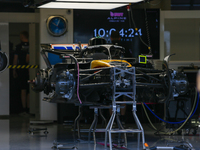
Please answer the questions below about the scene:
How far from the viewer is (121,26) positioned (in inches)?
380

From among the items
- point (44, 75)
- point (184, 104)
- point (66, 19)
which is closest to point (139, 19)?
point (66, 19)

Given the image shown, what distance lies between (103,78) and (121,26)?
155 inches

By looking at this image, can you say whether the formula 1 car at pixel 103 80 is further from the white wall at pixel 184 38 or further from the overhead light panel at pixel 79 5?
the white wall at pixel 184 38

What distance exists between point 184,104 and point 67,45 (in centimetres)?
316

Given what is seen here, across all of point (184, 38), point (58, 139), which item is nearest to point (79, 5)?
point (58, 139)

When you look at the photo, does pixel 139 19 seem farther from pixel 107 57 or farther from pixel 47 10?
pixel 107 57

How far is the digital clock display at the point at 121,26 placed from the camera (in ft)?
31.3

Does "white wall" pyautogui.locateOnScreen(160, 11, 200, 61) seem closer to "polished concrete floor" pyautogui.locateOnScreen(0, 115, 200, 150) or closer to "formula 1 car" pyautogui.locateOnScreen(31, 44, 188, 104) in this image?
"polished concrete floor" pyautogui.locateOnScreen(0, 115, 200, 150)

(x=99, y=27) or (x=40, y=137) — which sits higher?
(x=99, y=27)

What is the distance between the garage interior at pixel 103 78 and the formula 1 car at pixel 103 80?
0.05 feet

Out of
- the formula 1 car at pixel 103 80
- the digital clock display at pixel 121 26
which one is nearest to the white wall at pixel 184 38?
the digital clock display at pixel 121 26

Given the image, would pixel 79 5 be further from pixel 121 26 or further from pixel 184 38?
pixel 184 38

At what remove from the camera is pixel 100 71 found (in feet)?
18.6

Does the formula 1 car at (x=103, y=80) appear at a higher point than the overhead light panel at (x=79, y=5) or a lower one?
lower
